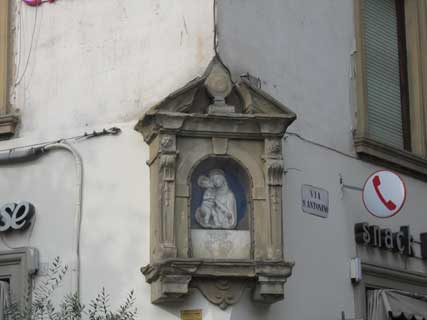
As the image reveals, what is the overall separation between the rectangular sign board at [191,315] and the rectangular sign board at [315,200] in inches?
70.9

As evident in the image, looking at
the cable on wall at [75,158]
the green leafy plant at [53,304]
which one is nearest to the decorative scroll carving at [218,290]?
the green leafy plant at [53,304]

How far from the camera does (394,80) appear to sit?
1567 centimetres

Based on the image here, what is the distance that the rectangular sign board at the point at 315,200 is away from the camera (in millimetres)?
13102

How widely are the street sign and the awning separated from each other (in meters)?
0.86

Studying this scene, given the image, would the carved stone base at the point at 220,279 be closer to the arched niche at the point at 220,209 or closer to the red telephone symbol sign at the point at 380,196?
the arched niche at the point at 220,209

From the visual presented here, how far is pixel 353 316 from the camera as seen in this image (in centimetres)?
1345

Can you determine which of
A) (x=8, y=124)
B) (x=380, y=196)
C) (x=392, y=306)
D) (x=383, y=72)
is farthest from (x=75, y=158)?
(x=383, y=72)

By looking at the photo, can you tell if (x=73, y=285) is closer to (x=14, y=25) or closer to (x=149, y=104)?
(x=149, y=104)

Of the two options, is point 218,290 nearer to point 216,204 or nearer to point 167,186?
point 216,204

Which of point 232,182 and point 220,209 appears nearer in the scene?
point 220,209

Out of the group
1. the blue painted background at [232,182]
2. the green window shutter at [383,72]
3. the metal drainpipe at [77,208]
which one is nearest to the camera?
the blue painted background at [232,182]

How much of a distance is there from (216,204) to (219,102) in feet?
3.25

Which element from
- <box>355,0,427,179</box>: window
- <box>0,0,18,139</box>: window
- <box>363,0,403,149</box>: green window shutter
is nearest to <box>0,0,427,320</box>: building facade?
<box>0,0,18,139</box>: window

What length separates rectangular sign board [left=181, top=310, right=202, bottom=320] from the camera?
11.9m
